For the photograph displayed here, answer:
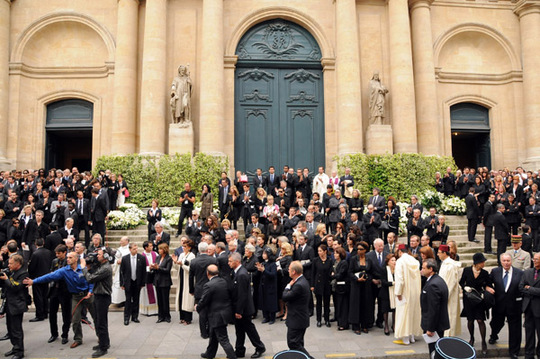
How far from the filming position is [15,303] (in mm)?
7863

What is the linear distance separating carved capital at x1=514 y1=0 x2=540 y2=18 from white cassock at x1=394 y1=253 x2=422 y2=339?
743 inches

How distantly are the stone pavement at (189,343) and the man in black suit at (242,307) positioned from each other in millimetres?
275

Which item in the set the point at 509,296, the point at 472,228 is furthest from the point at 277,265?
the point at 472,228

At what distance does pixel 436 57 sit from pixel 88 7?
1650 cm

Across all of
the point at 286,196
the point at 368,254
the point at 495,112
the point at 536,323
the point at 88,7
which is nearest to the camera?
the point at 536,323

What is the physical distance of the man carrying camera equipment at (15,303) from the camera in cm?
784

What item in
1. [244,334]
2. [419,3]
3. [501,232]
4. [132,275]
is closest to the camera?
[244,334]

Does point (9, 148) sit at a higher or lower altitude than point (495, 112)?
lower

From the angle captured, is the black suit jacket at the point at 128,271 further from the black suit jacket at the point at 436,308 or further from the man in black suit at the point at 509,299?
the man in black suit at the point at 509,299

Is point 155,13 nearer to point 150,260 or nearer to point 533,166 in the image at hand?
point 150,260

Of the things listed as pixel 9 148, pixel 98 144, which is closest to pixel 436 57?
pixel 98 144

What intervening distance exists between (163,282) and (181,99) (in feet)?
33.4

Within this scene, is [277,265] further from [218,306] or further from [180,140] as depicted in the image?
[180,140]

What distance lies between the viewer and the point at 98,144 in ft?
66.8
